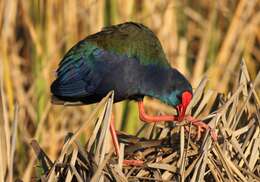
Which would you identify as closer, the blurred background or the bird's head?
the bird's head

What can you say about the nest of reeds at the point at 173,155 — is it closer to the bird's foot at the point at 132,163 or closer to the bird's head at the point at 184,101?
the bird's foot at the point at 132,163

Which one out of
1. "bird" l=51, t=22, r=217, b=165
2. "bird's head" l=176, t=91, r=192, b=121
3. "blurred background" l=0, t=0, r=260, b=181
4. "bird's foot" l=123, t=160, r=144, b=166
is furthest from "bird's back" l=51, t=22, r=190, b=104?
"bird's foot" l=123, t=160, r=144, b=166

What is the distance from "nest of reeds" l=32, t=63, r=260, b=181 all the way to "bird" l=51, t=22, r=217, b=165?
566 mm

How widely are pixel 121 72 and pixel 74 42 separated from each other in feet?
4.52

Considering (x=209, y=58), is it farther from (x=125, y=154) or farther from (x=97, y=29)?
(x=125, y=154)

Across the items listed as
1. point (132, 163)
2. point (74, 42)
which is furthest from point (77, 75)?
point (132, 163)

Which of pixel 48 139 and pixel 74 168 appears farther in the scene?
pixel 48 139

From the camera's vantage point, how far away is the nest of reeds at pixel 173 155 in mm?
2861

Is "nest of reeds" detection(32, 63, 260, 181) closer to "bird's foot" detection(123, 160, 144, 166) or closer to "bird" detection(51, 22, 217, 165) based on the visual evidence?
"bird's foot" detection(123, 160, 144, 166)

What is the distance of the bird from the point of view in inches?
152

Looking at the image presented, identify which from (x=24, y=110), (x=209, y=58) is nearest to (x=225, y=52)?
(x=209, y=58)

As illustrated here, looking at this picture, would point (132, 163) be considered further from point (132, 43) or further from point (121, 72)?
point (132, 43)

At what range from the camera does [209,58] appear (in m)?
5.61

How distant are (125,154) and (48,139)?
1991mm
